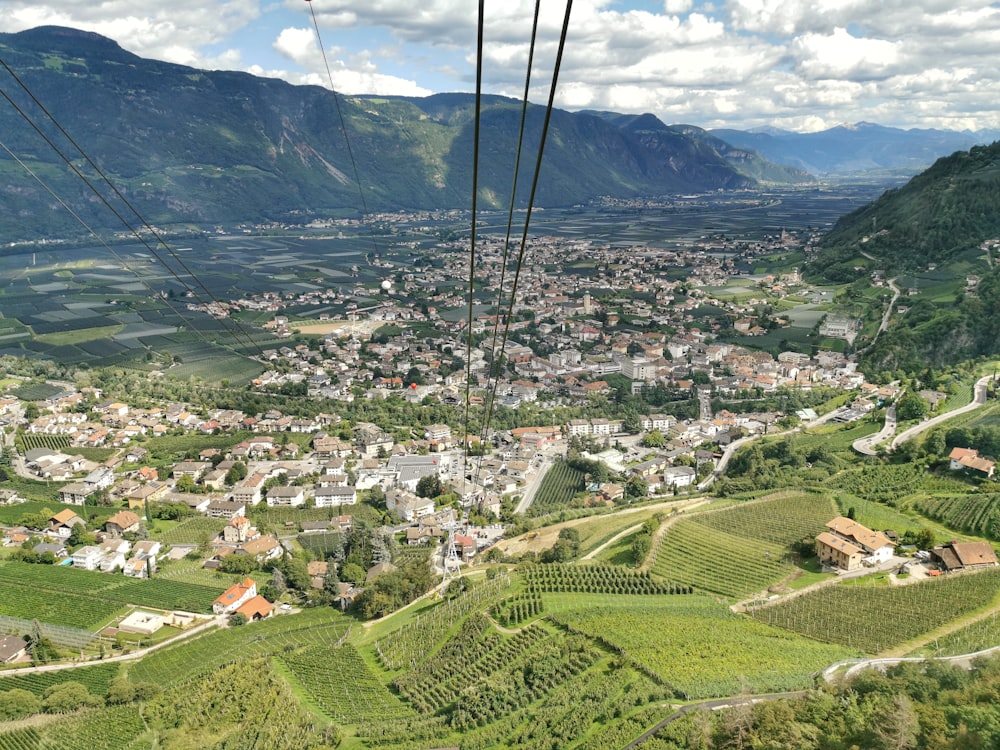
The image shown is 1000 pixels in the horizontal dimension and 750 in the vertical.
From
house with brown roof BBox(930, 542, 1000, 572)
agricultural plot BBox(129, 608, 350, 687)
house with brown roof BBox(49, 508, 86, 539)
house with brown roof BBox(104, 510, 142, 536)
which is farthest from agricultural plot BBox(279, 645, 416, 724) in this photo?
house with brown roof BBox(930, 542, 1000, 572)

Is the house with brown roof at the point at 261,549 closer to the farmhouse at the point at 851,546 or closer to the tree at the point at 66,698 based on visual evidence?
the tree at the point at 66,698

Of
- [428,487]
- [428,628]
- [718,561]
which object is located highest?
[718,561]

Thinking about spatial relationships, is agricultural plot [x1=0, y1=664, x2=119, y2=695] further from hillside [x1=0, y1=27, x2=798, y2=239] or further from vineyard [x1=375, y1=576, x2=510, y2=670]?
hillside [x1=0, y1=27, x2=798, y2=239]

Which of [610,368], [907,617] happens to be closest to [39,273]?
[610,368]

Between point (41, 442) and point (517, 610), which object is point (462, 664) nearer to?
point (517, 610)

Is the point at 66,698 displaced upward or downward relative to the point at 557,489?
upward

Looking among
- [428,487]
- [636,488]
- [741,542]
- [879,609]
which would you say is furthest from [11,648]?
[879,609]
